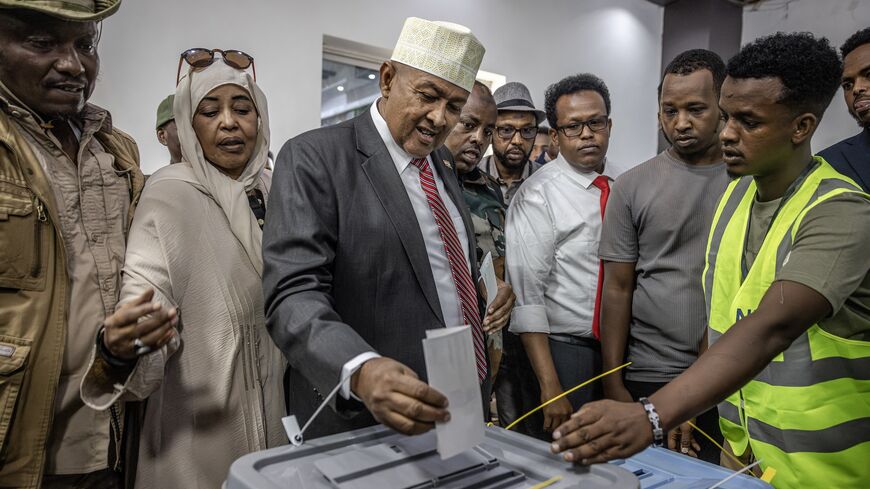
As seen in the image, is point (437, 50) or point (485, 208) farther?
point (485, 208)

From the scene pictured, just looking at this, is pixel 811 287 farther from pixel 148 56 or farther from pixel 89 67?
pixel 148 56

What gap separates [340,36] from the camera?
374cm

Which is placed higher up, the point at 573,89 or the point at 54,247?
the point at 573,89

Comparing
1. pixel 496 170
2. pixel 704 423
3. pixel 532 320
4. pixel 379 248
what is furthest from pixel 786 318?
pixel 496 170

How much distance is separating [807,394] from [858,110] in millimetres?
1393

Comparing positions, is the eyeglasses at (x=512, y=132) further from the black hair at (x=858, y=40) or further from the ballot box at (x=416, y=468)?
the ballot box at (x=416, y=468)

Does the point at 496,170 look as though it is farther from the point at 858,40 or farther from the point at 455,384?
the point at 455,384

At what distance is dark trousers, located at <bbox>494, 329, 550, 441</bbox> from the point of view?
7.31ft

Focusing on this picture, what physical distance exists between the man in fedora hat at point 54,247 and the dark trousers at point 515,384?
137 centimetres

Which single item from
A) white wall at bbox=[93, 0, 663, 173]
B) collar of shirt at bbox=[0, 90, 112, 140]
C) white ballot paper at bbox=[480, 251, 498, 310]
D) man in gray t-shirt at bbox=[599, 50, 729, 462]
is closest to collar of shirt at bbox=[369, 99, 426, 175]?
white ballot paper at bbox=[480, 251, 498, 310]

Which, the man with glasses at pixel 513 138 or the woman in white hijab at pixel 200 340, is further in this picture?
the man with glasses at pixel 513 138

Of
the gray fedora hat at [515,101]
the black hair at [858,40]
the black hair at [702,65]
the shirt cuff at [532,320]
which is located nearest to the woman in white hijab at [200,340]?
the shirt cuff at [532,320]

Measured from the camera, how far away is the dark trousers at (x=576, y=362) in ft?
6.74

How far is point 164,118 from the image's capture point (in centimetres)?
260
